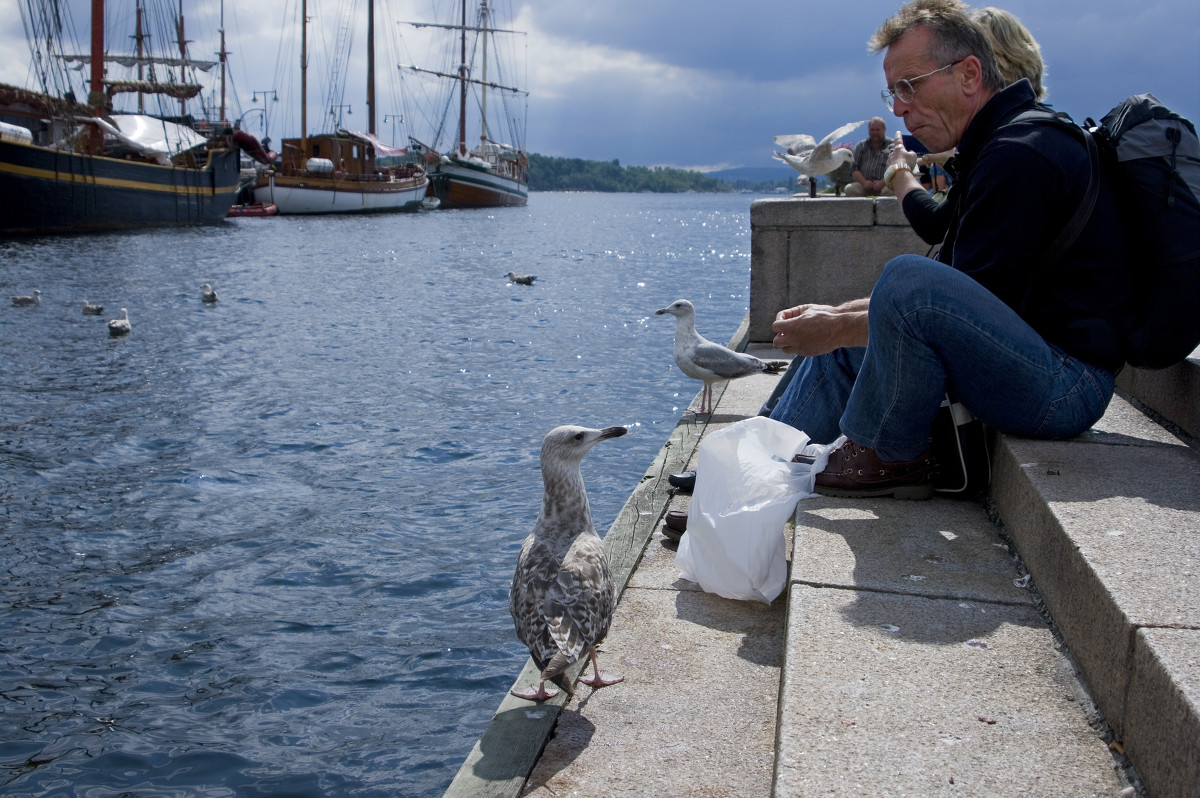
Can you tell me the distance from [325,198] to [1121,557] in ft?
195

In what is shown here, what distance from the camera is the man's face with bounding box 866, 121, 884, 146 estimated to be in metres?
9.16

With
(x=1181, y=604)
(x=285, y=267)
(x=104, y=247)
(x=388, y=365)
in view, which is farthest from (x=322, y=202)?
(x=1181, y=604)

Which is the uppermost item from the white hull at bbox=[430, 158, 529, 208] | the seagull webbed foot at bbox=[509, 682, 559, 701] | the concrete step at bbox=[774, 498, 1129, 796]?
the white hull at bbox=[430, 158, 529, 208]

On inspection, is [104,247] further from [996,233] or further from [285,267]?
[996,233]

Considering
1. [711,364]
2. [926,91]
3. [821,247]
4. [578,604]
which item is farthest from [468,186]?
[578,604]

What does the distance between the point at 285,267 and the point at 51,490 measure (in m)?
21.3

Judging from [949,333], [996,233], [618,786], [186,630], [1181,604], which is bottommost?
[186,630]

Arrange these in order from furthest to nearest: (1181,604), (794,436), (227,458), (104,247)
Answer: (104,247), (227,458), (794,436), (1181,604)

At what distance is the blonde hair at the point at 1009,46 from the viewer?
3184 mm

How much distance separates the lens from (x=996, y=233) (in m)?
2.90

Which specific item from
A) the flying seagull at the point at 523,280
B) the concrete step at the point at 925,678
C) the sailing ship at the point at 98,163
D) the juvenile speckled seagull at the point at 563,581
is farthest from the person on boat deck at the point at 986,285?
the sailing ship at the point at 98,163

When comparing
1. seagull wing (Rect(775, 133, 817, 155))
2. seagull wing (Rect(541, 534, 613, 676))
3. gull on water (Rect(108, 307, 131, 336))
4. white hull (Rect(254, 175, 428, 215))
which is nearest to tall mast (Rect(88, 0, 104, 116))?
white hull (Rect(254, 175, 428, 215))

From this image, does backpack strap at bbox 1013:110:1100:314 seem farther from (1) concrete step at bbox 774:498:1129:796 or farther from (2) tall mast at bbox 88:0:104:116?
(2) tall mast at bbox 88:0:104:116

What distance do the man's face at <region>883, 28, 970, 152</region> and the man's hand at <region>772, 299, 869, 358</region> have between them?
64 centimetres
